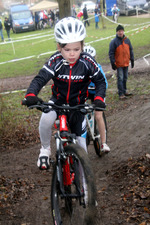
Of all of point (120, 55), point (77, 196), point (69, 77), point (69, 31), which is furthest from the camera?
point (120, 55)

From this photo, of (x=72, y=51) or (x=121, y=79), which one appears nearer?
(x=72, y=51)

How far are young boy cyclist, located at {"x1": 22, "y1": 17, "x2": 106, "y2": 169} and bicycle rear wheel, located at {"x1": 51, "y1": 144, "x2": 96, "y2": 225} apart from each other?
0.46 meters

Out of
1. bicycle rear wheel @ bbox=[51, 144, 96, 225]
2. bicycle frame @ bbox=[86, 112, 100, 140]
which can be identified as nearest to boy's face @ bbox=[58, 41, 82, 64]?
bicycle rear wheel @ bbox=[51, 144, 96, 225]

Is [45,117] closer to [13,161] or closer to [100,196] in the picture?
[100,196]

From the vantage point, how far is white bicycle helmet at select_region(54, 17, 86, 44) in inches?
149

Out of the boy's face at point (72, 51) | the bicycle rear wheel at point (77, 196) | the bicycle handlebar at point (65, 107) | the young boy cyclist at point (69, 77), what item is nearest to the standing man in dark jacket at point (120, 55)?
the young boy cyclist at point (69, 77)

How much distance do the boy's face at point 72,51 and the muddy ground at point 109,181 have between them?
6.13 ft

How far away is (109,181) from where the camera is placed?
5.12 m

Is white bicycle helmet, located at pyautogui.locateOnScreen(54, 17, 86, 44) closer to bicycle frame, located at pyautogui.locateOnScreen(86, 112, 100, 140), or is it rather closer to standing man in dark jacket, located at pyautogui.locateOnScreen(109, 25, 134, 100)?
bicycle frame, located at pyautogui.locateOnScreen(86, 112, 100, 140)

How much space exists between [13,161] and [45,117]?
2928 millimetres

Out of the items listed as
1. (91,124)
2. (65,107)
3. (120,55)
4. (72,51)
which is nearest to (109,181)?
(91,124)

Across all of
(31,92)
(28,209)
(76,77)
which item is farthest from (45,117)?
(28,209)

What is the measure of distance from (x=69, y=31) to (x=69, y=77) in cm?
53

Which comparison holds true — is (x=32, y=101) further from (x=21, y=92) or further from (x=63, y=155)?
(x=21, y=92)
